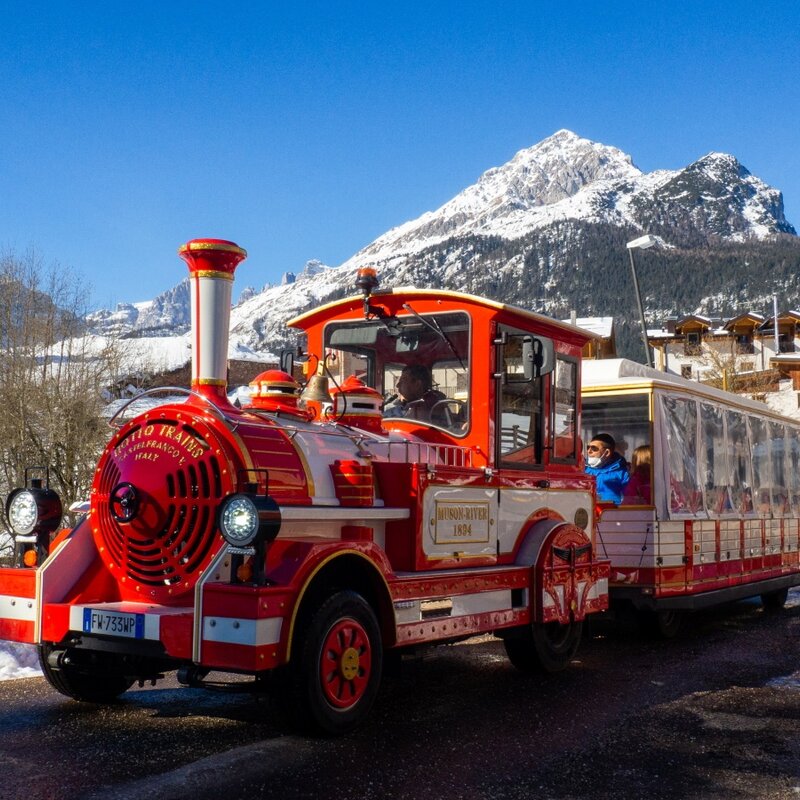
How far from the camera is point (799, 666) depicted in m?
8.34

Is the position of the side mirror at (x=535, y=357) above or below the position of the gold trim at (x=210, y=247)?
below

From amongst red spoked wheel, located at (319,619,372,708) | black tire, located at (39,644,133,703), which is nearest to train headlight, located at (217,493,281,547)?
red spoked wheel, located at (319,619,372,708)

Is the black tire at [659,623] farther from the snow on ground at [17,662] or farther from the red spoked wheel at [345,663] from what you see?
the snow on ground at [17,662]

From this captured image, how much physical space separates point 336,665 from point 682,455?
5.99 meters

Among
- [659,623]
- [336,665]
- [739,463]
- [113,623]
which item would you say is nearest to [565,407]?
[659,623]

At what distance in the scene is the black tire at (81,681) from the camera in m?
5.76

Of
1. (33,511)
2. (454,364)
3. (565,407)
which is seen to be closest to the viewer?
(33,511)

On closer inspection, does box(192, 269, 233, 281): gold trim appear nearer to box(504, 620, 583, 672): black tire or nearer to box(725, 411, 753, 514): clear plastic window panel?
box(504, 620, 583, 672): black tire

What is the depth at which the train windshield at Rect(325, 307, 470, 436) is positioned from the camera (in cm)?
691

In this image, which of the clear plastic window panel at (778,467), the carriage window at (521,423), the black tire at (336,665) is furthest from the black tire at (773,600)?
the black tire at (336,665)

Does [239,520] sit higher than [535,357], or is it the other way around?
[535,357]

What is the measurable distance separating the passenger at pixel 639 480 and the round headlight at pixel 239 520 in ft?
19.1

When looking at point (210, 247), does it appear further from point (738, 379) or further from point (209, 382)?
point (738, 379)

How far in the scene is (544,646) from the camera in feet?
24.5
